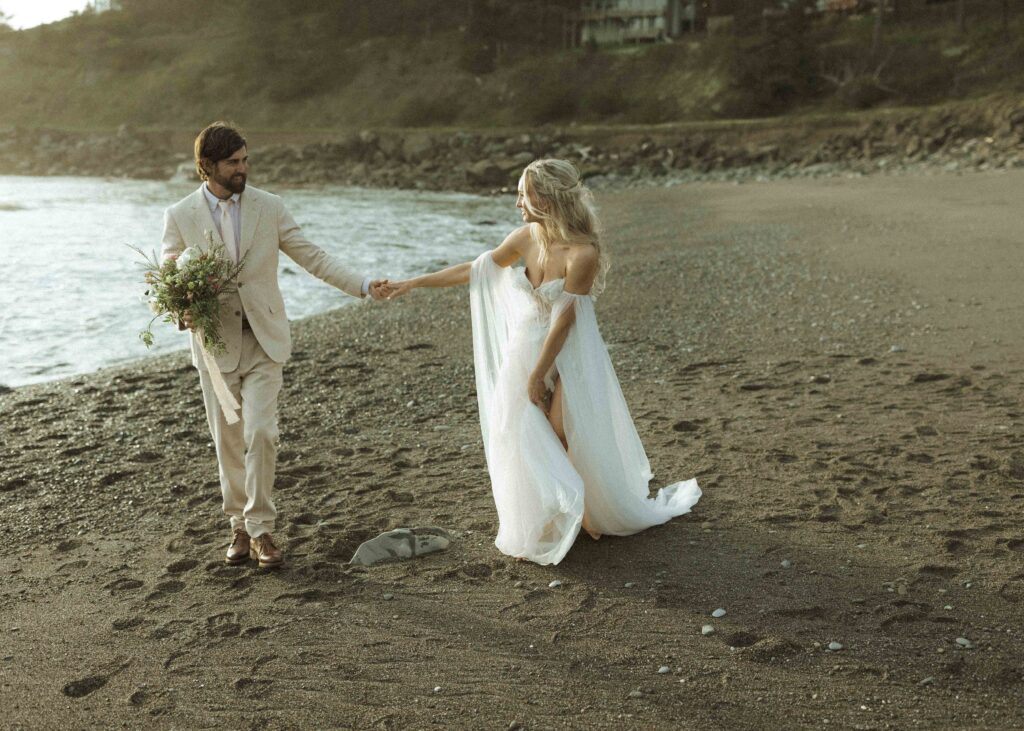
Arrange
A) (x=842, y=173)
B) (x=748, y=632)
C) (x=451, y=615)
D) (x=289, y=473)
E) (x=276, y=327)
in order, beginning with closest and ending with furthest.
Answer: (x=748, y=632) < (x=451, y=615) < (x=276, y=327) < (x=289, y=473) < (x=842, y=173)

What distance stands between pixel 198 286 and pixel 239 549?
145 cm

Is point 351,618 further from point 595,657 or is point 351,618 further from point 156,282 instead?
point 156,282

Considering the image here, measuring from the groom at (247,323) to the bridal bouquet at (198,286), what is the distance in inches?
3.0

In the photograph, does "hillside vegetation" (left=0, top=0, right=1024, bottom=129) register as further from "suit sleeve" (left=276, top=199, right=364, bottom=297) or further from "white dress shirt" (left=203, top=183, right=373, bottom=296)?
"white dress shirt" (left=203, top=183, right=373, bottom=296)

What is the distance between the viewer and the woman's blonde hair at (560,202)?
505 centimetres

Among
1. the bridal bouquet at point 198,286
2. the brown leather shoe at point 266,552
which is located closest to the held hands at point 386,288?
the bridal bouquet at point 198,286

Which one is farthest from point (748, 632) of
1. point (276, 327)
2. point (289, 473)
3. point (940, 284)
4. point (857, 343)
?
point (940, 284)

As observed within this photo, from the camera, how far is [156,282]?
510 cm

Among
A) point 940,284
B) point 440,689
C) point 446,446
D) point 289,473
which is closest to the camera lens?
point 440,689

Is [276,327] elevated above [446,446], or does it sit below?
above

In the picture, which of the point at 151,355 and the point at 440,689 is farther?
the point at 151,355

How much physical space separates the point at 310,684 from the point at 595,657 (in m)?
1.17

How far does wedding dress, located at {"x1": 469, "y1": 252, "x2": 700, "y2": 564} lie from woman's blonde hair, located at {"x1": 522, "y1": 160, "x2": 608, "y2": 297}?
0.29 metres

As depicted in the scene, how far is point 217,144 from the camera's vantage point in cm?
502
